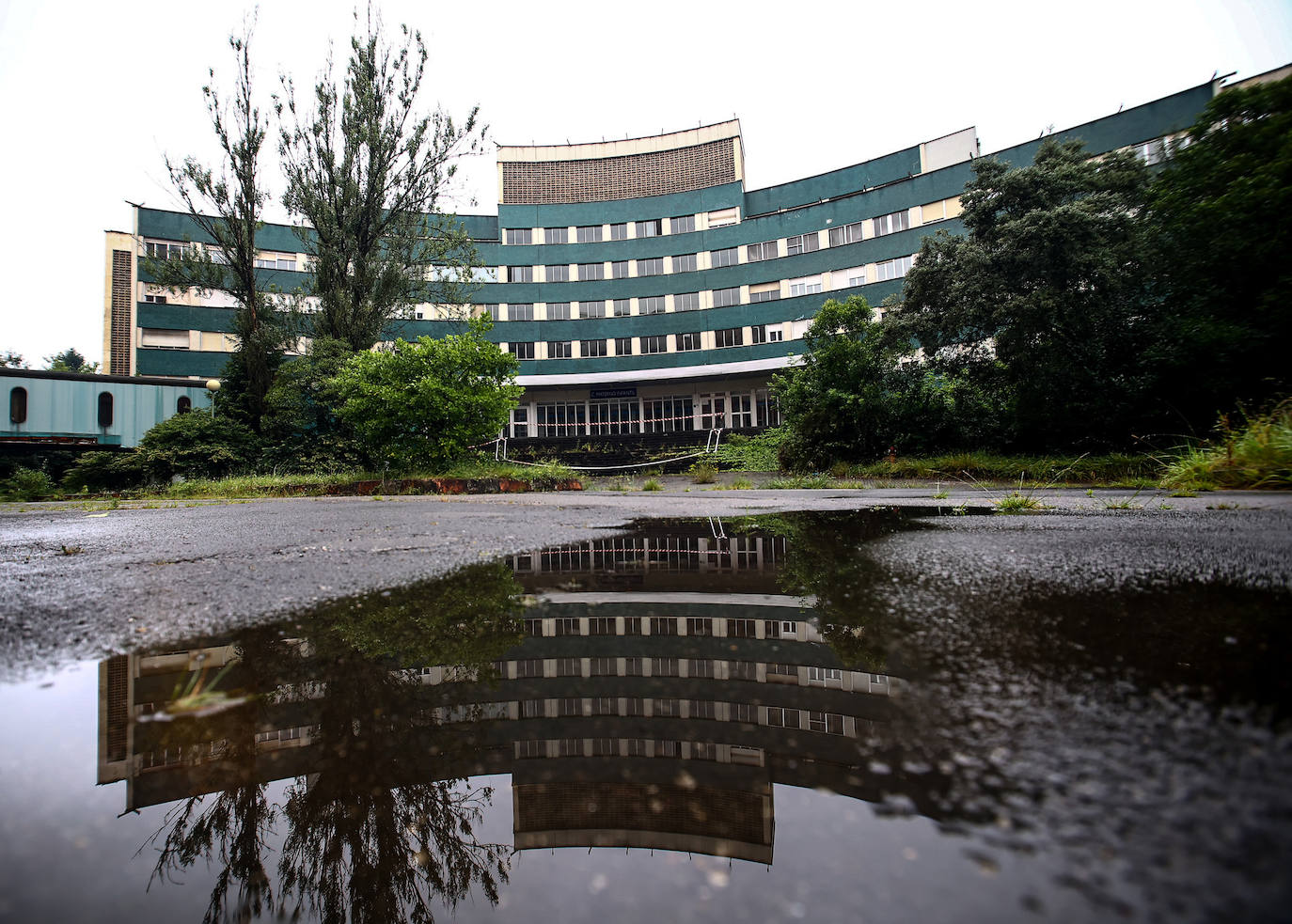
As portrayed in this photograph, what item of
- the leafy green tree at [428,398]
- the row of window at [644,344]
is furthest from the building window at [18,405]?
the row of window at [644,344]

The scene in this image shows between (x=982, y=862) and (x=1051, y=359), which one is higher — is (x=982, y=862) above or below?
below

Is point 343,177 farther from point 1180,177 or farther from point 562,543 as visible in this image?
point 1180,177

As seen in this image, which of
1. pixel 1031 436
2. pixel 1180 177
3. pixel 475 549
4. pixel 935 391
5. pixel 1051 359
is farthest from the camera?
pixel 935 391

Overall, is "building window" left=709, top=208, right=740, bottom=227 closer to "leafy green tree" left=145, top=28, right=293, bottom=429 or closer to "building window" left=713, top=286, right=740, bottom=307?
"building window" left=713, top=286, right=740, bottom=307

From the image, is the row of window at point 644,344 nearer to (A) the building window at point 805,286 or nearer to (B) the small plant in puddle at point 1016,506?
(A) the building window at point 805,286

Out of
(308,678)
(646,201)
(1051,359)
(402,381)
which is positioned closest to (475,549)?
(308,678)

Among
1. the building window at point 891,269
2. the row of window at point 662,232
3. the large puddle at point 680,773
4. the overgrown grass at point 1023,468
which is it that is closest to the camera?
the large puddle at point 680,773

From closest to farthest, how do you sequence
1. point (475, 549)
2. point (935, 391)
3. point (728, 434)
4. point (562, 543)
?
point (475, 549)
point (562, 543)
point (935, 391)
point (728, 434)

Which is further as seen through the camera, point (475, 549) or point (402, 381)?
point (402, 381)

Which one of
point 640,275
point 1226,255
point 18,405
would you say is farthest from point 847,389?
point 18,405

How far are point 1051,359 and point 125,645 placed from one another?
1862cm

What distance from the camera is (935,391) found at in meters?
18.8

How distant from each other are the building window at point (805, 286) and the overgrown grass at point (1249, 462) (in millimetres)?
30403

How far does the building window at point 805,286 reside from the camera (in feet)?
119
